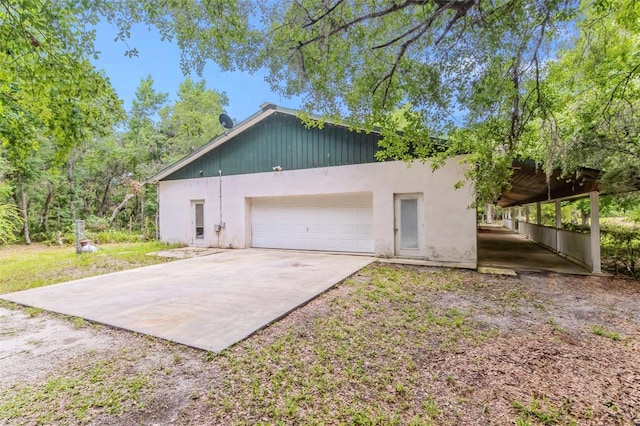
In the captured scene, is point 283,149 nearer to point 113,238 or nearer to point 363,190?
point 363,190

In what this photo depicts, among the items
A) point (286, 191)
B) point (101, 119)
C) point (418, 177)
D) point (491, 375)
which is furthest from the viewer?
point (286, 191)

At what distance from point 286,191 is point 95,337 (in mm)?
7308

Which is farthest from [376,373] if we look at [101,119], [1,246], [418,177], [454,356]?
[1,246]

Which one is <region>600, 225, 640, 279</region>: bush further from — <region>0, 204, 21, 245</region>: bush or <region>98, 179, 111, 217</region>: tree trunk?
<region>98, 179, 111, 217</region>: tree trunk

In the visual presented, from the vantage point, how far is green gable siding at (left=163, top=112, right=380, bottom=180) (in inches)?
362

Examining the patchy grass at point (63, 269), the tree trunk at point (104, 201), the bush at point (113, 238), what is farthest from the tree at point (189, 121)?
the patchy grass at point (63, 269)

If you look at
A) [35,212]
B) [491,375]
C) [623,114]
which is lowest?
[491,375]

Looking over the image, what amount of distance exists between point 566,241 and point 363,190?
681 cm

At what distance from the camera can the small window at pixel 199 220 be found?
11918 millimetres

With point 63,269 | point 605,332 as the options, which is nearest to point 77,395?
point 605,332

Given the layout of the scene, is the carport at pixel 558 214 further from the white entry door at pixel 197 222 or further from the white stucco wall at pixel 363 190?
the white entry door at pixel 197 222

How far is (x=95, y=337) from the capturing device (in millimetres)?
3445

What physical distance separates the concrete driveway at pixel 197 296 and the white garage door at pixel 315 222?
160 cm

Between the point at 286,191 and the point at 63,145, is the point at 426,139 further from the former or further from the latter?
the point at 63,145
